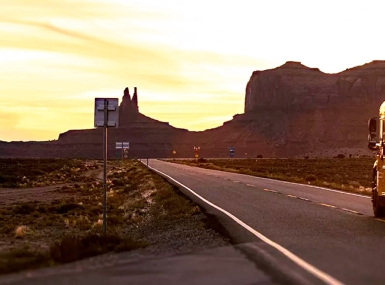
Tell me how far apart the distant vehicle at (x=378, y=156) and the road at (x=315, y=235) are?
0.43m

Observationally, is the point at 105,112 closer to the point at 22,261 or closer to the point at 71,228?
the point at 22,261

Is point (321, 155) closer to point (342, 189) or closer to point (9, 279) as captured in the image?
point (342, 189)

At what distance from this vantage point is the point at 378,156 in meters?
17.3

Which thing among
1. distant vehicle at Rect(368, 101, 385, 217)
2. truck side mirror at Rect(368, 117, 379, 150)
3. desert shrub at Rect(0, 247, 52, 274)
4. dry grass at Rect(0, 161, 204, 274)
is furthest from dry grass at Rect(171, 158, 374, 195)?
desert shrub at Rect(0, 247, 52, 274)

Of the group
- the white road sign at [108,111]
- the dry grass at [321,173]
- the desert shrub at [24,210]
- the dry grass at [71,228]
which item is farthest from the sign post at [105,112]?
the dry grass at [321,173]

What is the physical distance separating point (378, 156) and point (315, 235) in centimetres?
436

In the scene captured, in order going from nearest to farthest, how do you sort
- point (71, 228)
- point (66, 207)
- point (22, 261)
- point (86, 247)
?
point (22, 261)
point (86, 247)
point (71, 228)
point (66, 207)

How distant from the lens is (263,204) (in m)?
22.5

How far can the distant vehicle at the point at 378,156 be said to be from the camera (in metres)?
16.9

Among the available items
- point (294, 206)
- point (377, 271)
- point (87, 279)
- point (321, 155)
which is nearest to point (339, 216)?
point (294, 206)

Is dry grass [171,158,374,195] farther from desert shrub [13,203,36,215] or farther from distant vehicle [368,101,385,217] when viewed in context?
desert shrub [13,203,36,215]

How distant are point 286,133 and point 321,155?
12814mm

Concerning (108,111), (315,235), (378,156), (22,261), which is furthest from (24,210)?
(22,261)

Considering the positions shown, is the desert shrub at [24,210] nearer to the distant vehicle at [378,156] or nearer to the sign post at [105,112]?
the sign post at [105,112]
